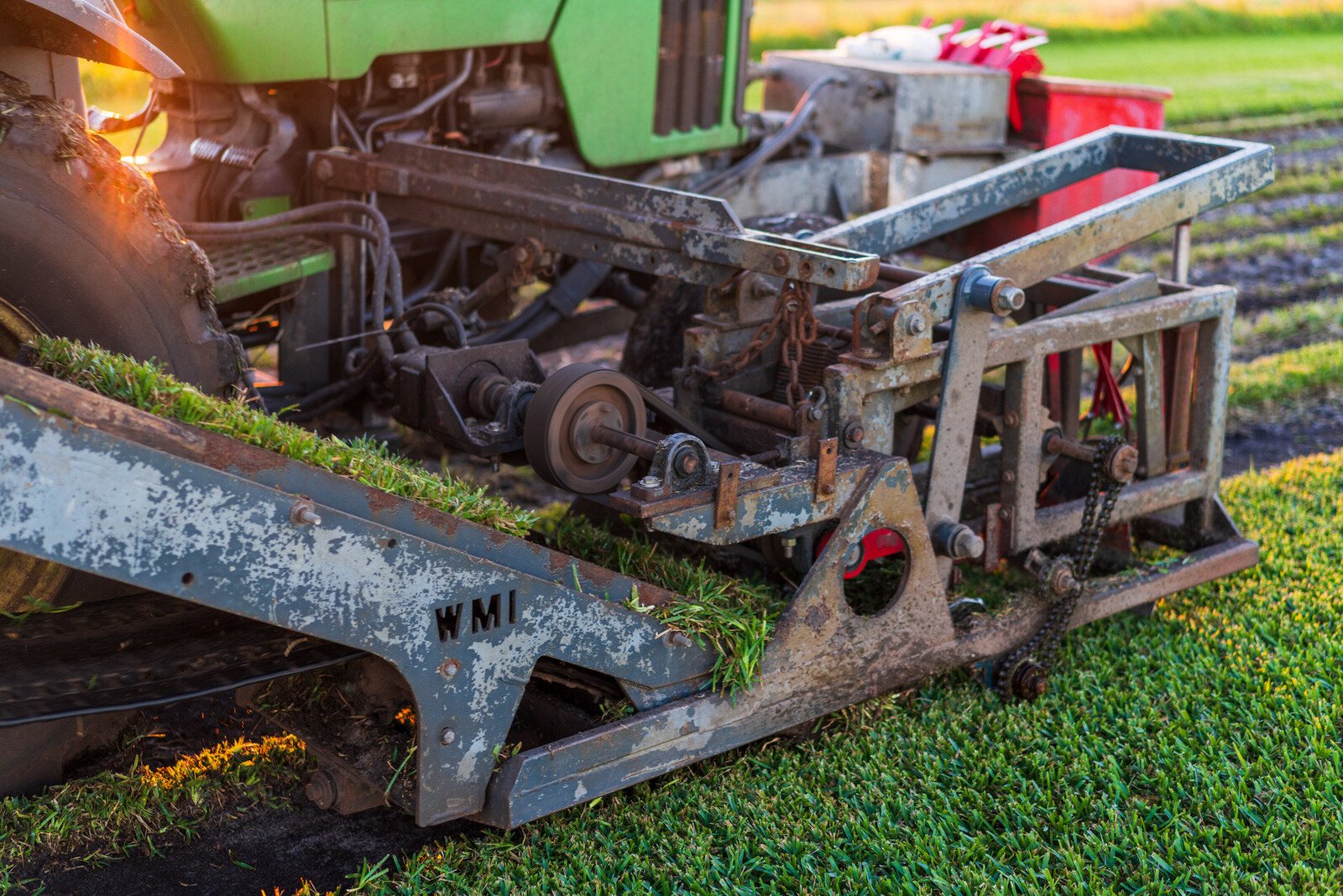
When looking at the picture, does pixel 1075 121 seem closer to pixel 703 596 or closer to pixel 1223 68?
pixel 703 596

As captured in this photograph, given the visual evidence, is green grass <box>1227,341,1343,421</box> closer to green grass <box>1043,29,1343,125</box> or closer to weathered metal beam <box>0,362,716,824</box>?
weathered metal beam <box>0,362,716,824</box>

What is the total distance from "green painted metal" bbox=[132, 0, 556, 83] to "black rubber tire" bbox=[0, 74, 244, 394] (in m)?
1.25

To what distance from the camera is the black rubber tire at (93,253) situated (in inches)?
125

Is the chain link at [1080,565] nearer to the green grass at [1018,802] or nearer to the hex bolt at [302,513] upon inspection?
the green grass at [1018,802]

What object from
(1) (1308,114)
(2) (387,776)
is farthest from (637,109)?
(1) (1308,114)

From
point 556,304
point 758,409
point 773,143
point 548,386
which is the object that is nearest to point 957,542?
point 758,409

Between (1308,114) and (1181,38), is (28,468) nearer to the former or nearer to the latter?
(1308,114)

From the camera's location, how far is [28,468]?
8.33 ft

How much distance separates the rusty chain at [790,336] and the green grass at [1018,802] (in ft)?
3.14

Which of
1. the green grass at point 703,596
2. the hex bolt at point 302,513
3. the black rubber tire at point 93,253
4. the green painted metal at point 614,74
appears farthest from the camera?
the green painted metal at point 614,74

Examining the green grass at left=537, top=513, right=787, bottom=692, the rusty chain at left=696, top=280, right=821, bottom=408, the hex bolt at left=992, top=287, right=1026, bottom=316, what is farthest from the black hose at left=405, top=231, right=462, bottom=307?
the hex bolt at left=992, top=287, right=1026, bottom=316

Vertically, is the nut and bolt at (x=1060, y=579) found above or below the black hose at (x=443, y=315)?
below

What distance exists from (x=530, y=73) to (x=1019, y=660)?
2.84 meters

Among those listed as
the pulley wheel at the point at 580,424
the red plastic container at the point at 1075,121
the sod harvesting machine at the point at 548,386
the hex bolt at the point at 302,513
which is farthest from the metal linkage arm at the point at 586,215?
the red plastic container at the point at 1075,121
